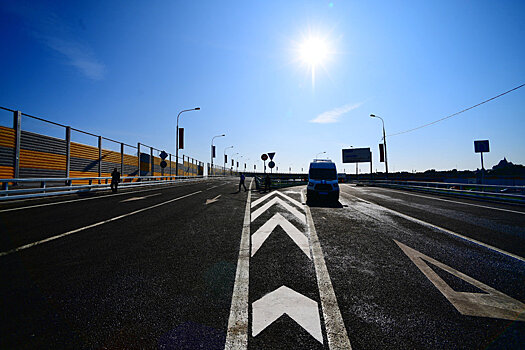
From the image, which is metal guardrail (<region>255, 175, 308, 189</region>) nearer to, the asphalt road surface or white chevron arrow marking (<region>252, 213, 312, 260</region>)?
white chevron arrow marking (<region>252, 213, 312, 260</region>)

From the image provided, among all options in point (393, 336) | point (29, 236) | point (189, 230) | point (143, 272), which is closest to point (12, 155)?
point (29, 236)

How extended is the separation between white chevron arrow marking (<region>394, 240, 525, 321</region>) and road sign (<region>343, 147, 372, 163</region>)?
62338 millimetres

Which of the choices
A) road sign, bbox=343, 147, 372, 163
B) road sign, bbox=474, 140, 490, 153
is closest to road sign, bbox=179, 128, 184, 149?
road sign, bbox=474, 140, 490, 153

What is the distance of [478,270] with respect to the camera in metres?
3.46

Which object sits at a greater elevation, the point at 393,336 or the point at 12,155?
the point at 12,155

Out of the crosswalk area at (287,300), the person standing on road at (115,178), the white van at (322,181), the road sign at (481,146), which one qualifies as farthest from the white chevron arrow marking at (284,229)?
the road sign at (481,146)

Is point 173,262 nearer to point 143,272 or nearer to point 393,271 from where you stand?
point 143,272

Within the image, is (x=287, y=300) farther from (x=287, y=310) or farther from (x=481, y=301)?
(x=481, y=301)

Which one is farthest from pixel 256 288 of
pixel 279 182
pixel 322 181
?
pixel 279 182

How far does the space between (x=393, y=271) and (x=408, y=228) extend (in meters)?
3.31

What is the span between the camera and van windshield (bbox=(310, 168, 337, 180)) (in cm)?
1288

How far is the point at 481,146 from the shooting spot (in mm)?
24750

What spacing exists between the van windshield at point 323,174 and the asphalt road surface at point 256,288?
7.43 metres

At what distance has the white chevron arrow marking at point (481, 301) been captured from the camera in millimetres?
2359
